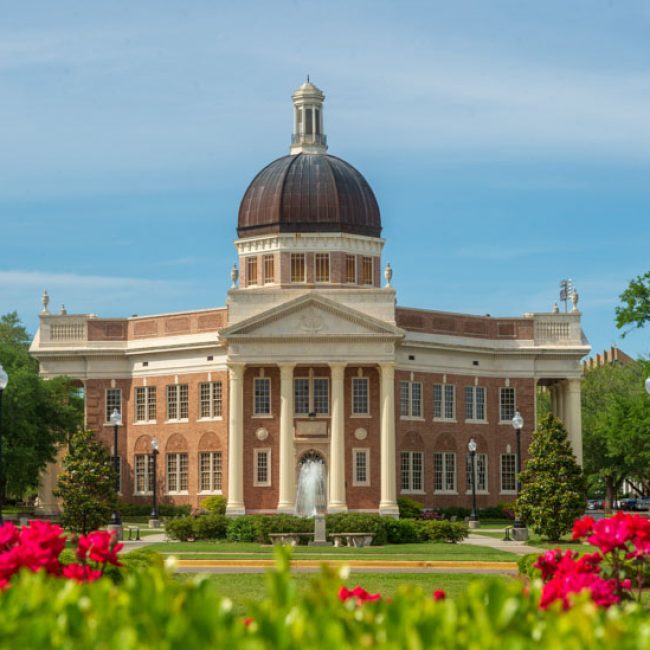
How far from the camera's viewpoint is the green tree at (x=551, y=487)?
5194cm

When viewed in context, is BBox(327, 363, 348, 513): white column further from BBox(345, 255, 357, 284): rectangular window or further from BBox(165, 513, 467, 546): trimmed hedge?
BBox(165, 513, 467, 546): trimmed hedge

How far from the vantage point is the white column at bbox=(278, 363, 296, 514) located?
225ft

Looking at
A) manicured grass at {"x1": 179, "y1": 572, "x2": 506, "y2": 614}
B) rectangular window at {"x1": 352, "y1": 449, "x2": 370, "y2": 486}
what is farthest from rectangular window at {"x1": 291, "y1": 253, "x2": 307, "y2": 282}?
manicured grass at {"x1": 179, "y1": 572, "x2": 506, "y2": 614}

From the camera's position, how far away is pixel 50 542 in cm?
1454

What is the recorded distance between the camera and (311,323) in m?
70.2

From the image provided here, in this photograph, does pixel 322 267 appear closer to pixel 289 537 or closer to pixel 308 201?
pixel 308 201

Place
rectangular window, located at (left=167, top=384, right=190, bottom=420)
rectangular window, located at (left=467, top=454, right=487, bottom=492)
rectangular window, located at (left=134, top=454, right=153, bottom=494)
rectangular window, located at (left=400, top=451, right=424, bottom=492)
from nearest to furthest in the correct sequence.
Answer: rectangular window, located at (left=400, top=451, right=424, bottom=492), rectangular window, located at (left=167, top=384, right=190, bottom=420), rectangular window, located at (left=134, top=454, right=153, bottom=494), rectangular window, located at (left=467, top=454, right=487, bottom=492)

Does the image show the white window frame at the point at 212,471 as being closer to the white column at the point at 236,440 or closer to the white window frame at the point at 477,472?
the white column at the point at 236,440

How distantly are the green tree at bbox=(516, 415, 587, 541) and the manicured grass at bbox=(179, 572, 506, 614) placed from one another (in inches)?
772

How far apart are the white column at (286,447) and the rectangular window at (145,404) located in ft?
32.6

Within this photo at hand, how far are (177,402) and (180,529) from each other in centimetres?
2494

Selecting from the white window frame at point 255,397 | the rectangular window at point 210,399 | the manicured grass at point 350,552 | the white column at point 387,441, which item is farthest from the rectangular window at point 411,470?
the manicured grass at point 350,552

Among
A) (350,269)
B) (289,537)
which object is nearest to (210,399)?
(350,269)

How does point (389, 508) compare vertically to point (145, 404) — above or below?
below
